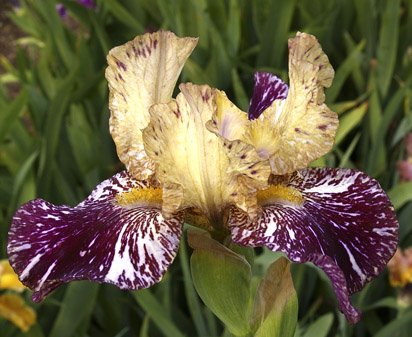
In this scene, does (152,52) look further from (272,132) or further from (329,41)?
(329,41)

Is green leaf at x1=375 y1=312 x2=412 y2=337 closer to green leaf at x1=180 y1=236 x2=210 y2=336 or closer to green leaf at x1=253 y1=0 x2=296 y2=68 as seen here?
green leaf at x1=180 y1=236 x2=210 y2=336

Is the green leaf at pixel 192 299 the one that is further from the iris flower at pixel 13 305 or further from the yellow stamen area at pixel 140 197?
the yellow stamen area at pixel 140 197

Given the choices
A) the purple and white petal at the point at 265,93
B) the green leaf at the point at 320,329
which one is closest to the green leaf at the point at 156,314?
the green leaf at the point at 320,329

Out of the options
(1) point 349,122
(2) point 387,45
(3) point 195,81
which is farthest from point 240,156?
(2) point 387,45

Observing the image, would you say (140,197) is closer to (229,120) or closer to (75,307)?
(229,120)

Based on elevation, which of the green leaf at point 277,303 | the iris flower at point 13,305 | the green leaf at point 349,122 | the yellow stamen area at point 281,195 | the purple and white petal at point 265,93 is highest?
the purple and white petal at point 265,93

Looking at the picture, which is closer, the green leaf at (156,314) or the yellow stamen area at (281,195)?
the yellow stamen area at (281,195)

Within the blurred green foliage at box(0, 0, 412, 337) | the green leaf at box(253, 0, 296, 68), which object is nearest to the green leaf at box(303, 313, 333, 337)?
the blurred green foliage at box(0, 0, 412, 337)
